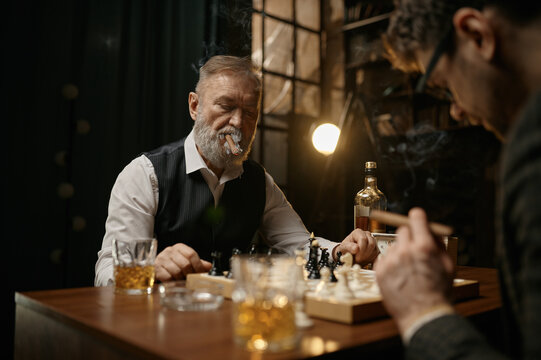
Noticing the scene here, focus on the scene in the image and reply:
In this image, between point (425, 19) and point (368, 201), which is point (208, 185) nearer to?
point (368, 201)

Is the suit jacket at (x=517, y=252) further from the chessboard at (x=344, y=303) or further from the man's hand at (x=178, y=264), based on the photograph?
the man's hand at (x=178, y=264)

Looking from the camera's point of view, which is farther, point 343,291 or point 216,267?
point 216,267

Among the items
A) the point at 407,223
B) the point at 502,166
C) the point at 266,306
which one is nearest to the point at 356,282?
the point at 407,223

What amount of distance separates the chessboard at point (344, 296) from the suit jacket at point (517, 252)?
20cm

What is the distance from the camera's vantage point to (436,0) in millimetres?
779

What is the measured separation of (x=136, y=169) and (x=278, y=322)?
1.39m

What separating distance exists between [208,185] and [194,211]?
148 mm

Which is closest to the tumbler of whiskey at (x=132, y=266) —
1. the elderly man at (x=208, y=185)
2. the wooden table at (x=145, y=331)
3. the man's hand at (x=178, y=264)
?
the wooden table at (x=145, y=331)

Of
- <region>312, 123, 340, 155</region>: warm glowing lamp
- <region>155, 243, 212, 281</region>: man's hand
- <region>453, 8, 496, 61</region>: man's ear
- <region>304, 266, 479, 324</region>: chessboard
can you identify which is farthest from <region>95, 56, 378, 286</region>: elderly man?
<region>312, 123, 340, 155</region>: warm glowing lamp

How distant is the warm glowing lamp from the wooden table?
2.77 metres

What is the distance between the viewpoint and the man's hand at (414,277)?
716mm

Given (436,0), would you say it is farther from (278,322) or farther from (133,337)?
(133,337)

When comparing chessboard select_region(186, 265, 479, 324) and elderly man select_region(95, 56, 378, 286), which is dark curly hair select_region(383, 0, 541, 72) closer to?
chessboard select_region(186, 265, 479, 324)

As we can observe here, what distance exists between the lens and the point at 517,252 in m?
0.66
